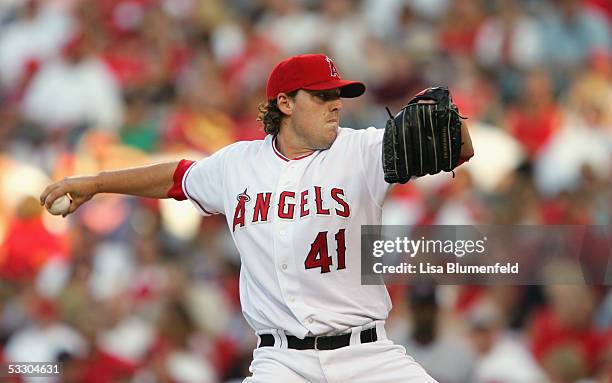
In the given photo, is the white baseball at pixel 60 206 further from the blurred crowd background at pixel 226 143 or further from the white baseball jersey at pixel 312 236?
the blurred crowd background at pixel 226 143

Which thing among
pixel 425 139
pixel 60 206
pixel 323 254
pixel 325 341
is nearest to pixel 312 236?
pixel 323 254

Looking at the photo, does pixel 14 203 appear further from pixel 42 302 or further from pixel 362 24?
pixel 362 24

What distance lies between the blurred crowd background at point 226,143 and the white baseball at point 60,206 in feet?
7.46

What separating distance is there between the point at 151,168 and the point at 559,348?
2.68m

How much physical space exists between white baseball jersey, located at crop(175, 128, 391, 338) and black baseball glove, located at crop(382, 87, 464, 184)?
213mm

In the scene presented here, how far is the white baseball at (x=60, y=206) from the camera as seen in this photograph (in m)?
4.32

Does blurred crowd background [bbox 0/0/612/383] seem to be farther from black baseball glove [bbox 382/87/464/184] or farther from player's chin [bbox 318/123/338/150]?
black baseball glove [bbox 382/87/464/184]

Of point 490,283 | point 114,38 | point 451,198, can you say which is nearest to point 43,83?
point 114,38

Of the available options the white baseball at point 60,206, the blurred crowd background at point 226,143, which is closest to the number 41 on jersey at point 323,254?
the white baseball at point 60,206

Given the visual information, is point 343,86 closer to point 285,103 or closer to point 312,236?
point 285,103

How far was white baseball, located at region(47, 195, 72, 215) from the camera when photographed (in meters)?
4.32

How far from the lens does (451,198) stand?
7.04 meters

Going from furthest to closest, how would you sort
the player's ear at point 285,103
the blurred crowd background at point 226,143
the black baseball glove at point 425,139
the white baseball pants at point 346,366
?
1. the blurred crowd background at point 226,143
2. the player's ear at point 285,103
3. the white baseball pants at point 346,366
4. the black baseball glove at point 425,139

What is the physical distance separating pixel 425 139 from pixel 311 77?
1.99ft
